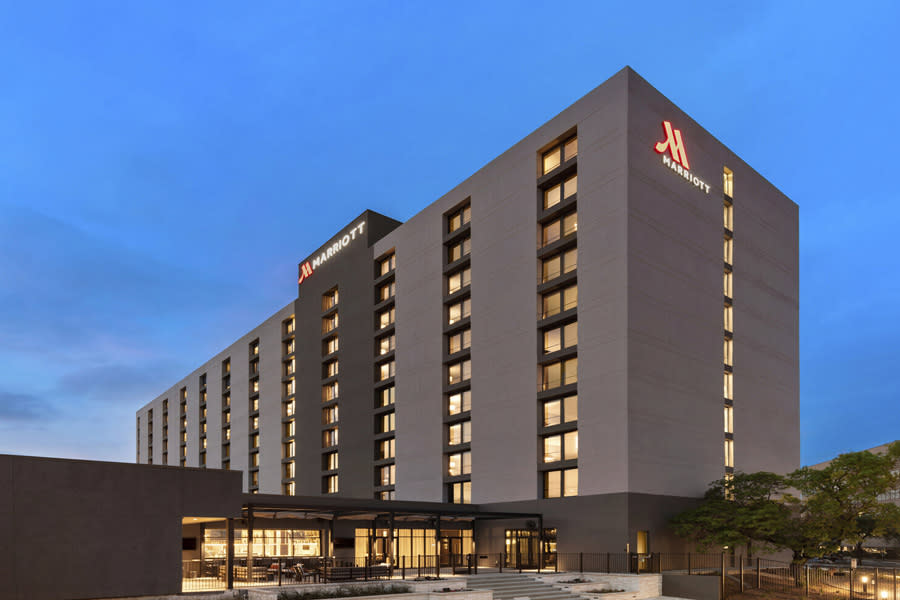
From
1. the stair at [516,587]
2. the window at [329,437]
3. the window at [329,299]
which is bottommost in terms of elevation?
the stair at [516,587]

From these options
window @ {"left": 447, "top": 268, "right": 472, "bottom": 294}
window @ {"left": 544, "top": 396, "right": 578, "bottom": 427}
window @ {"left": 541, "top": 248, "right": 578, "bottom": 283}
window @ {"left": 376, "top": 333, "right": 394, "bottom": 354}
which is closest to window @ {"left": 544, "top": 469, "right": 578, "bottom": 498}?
window @ {"left": 544, "top": 396, "right": 578, "bottom": 427}

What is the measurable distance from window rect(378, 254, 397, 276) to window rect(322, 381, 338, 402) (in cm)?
1269

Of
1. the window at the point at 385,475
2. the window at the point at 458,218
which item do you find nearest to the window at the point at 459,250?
the window at the point at 458,218

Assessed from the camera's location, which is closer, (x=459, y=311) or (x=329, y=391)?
(x=459, y=311)

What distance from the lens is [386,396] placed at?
6400 cm

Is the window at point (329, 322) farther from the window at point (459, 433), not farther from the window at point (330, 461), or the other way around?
the window at point (459, 433)

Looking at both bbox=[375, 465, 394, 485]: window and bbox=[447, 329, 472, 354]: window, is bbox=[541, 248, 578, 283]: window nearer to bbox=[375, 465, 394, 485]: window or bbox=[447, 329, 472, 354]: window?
bbox=[447, 329, 472, 354]: window

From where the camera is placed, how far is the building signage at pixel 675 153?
46.1 metres

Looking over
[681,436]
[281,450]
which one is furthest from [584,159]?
[281,450]

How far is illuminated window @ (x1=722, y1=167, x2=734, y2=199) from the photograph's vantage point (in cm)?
5225

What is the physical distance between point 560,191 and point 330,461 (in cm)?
3766

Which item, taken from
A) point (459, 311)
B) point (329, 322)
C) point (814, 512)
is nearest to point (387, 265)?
point (329, 322)

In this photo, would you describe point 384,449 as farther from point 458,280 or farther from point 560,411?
point 560,411

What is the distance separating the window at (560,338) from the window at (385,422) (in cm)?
2058
